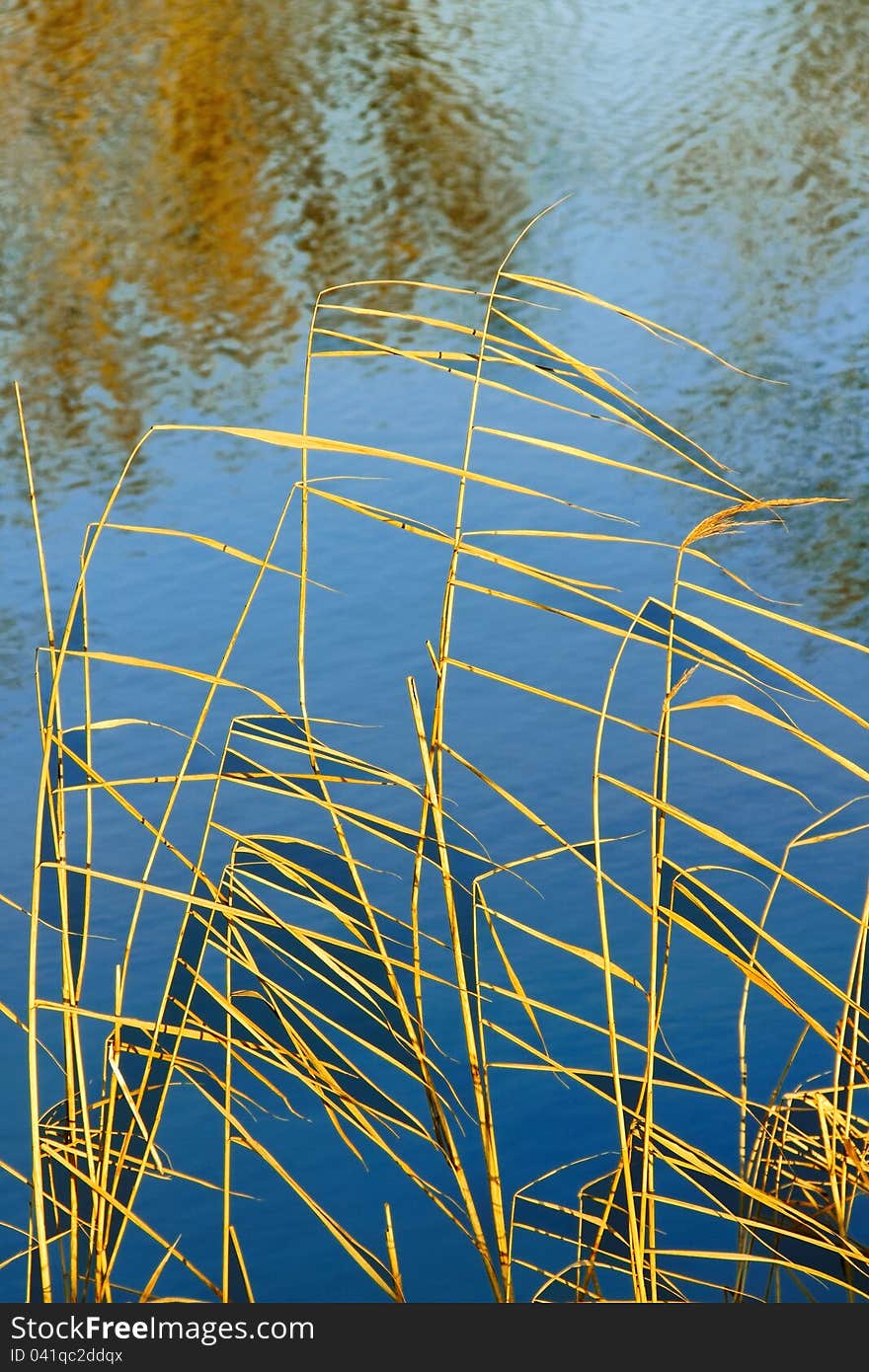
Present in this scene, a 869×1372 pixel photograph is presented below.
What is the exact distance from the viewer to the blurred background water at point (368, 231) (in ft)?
Answer: 13.2

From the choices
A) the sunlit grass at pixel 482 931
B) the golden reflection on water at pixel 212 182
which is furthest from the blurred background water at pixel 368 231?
the sunlit grass at pixel 482 931

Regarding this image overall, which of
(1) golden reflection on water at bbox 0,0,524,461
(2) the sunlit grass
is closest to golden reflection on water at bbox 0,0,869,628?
(1) golden reflection on water at bbox 0,0,524,461

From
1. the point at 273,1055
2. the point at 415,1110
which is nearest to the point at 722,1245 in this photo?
the point at 415,1110

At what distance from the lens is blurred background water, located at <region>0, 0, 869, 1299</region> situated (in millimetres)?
4012

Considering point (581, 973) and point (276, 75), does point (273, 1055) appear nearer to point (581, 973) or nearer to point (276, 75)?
point (581, 973)

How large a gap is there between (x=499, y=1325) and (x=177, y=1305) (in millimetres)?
206

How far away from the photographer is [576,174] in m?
A: 6.11

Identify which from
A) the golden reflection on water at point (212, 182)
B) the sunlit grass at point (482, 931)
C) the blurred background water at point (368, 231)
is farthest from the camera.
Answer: the golden reflection on water at point (212, 182)

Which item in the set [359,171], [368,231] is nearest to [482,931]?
[368,231]

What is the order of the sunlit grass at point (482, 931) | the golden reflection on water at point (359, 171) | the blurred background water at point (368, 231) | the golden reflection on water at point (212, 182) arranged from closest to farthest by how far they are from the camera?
1. the sunlit grass at point (482, 931)
2. the blurred background water at point (368, 231)
3. the golden reflection on water at point (359, 171)
4. the golden reflection on water at point (212, 182)

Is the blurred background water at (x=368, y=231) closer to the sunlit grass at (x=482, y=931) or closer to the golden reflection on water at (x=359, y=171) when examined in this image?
the golden reflection on water at (x=359, y=171)

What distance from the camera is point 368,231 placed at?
18.9ft

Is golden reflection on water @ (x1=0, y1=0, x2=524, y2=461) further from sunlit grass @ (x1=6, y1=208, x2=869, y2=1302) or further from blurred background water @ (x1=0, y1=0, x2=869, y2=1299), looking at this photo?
sunlit grass @ (x1=6, y1=208, x2=869, y2=1302)

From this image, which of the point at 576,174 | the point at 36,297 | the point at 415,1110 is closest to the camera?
the point at 415,1110
